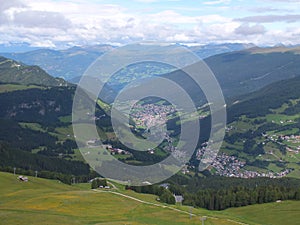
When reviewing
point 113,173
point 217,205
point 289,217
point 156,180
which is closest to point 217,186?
point 156,180

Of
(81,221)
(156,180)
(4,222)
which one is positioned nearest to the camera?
(4,222)

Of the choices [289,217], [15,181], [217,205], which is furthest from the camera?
[217,205]

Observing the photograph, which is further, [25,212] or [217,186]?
[217,186]

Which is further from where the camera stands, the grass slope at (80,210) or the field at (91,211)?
the field at (91,211)

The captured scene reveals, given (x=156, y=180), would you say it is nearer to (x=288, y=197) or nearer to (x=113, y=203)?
(x=288, y=197)

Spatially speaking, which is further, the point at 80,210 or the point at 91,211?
the point at 80,210

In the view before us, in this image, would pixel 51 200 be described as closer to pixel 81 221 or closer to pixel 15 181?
pixel 81 221

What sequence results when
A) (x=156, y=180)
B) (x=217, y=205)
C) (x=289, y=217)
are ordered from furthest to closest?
(x=156, y=180), (x=217, y=205), (x=289, y=217)

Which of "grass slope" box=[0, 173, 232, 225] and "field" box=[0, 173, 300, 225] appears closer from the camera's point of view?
"grass slope" box=[0, 173, 232, 225]

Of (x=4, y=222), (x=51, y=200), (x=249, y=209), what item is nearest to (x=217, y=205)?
(x=249, y=209)
